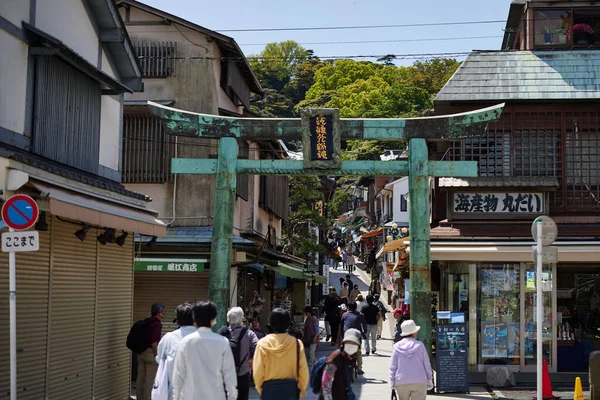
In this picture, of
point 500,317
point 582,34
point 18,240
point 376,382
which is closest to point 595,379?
point 500,317

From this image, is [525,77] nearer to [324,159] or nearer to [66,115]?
[324,159]

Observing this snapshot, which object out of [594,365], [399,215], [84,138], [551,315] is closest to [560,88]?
[551,315]

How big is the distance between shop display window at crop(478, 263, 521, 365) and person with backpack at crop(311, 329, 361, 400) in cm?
1026

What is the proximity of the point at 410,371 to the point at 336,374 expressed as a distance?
2410 millimetres

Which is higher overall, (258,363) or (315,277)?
(315,277)

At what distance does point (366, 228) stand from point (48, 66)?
191ft

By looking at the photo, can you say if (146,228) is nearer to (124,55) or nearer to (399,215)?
(124,55)

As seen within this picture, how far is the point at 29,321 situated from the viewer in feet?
38.5

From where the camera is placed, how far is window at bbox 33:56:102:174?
13.0m

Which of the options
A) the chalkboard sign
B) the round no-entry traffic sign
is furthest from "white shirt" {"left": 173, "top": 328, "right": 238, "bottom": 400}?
the chalkboard sign

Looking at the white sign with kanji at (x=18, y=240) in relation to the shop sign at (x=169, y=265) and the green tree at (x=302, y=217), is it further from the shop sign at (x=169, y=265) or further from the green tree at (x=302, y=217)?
the green tree at (x=302, y=217)

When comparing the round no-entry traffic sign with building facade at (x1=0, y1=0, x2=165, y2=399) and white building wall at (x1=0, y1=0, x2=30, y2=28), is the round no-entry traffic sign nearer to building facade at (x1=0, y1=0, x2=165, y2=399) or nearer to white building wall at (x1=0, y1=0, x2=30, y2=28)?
building facade at (x1=0, y1=0, x2=165, y2=399)

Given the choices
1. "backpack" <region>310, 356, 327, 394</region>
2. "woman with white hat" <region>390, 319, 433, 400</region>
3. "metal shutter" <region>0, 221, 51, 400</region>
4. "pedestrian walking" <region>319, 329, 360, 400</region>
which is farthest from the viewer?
"woman with white hat" <region>390, 319, 433, 400</region>

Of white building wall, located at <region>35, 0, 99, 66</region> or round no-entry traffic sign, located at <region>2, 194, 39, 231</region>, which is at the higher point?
white building wall, located at <region>35, 0, 99, 66</region>
